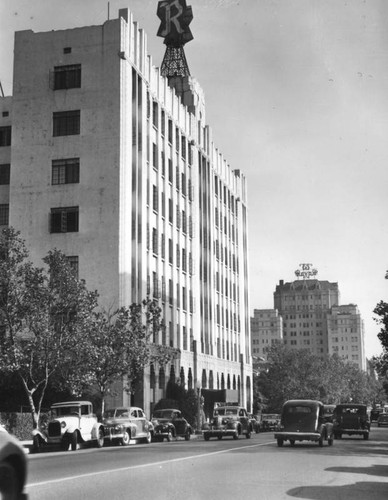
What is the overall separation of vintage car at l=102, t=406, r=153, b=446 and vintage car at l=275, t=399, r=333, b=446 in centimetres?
700

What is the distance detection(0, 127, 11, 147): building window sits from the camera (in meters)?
55.3

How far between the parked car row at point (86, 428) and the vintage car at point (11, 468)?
2397cm

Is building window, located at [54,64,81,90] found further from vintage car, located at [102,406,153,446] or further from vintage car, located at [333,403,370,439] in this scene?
vintage car, located at [333,403,370,439]

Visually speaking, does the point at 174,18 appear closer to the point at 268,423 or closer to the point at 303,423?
the point at 268,423

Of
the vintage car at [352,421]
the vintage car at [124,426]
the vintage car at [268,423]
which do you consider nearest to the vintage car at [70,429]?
the vintage car at [124,426]

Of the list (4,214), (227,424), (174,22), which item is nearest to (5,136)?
(4,214)

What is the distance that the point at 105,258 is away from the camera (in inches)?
1959

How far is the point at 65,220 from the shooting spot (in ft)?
168

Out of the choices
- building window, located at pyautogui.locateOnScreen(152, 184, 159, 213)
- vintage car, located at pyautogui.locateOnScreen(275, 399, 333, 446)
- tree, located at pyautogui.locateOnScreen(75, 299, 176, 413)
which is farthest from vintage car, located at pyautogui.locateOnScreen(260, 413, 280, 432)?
vintage car, located at pyautogui.locateOnScreen(275, 399, 333, 446)

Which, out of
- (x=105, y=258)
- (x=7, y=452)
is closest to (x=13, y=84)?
(x=105, y=258)

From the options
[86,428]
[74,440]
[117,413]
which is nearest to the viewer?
[74,440]

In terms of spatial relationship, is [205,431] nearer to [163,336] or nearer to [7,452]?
[163,336]

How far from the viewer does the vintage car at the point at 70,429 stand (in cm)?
2947

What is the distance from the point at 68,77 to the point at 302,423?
32.6 m
